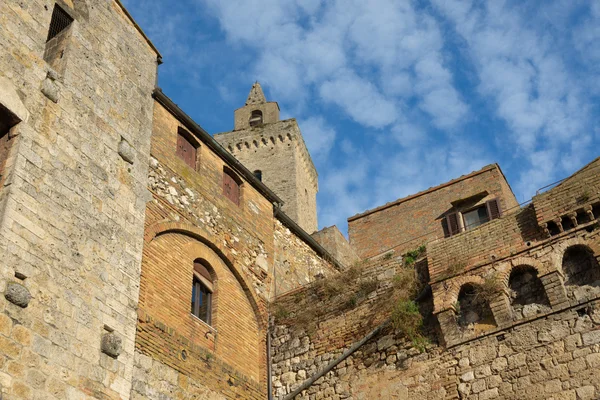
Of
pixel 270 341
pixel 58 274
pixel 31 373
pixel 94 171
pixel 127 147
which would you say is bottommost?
pixel 31 373

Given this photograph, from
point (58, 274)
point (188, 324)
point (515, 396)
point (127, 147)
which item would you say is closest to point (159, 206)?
point (127, 147)

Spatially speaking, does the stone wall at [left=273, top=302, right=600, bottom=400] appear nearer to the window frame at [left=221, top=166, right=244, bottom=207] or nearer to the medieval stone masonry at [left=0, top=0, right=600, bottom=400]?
the medieval stone masonry at [left=0, top=0, right=600, bottom=400]

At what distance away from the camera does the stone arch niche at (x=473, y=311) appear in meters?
11.4

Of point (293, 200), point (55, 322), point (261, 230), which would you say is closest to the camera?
point (55, 322)

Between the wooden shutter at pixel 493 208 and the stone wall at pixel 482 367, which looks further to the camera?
the wooden shutter at pixel 493 208

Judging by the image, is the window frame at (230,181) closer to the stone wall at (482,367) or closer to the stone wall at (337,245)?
the stone wall at (482,367)

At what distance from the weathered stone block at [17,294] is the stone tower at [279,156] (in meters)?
23.3

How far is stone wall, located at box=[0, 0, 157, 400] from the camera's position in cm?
884

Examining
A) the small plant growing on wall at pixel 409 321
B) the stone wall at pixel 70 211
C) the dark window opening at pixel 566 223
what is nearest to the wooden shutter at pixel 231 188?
the stone wall at pixel 70 211

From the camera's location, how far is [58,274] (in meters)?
9.48

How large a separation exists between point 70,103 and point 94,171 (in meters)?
1.10

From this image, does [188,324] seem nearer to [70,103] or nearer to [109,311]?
[109,311]

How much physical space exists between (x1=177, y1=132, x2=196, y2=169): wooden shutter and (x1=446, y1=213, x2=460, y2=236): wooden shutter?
738 cm

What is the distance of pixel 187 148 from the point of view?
14320mm
